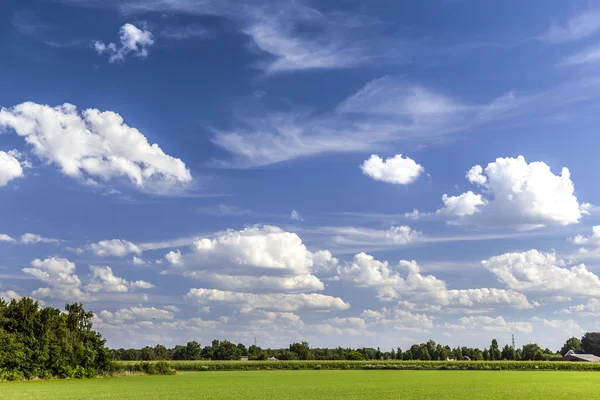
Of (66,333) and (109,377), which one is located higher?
(66,333)

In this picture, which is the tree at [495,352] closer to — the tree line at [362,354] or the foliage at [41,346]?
the tree line at [362,354]

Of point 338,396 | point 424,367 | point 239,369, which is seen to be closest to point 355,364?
point 424,367

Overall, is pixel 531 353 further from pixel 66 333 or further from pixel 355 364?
pixel 66 333

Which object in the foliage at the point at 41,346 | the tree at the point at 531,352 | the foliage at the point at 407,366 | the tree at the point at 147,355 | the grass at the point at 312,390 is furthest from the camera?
the tree at the point at 147,355

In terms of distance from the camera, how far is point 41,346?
6619cm

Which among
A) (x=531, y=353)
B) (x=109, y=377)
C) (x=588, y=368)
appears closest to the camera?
(x=109, y=377)

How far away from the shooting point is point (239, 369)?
141125 millimetres

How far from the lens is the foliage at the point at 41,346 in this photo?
62000 mm

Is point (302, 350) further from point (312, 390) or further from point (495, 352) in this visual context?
point (312, 390)

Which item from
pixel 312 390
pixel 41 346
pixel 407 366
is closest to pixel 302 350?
pixel 407 366

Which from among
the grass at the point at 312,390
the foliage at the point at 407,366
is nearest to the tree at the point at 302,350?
the foliage at the point at 407,366

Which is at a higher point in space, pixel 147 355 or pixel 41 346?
pixel 41 346

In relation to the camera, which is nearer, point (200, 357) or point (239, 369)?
point (239, 369)

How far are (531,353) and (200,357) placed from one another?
113 metres
